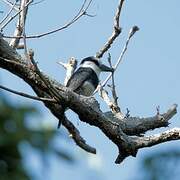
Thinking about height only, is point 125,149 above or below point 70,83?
below

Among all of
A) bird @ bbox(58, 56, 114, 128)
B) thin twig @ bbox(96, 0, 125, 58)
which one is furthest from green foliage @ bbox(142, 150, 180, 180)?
bird @ bbox(58, 56, 114, 128)

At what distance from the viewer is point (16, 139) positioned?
792mm

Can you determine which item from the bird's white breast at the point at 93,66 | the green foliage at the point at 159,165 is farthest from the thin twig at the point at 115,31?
the green foliage at the point at 159,165

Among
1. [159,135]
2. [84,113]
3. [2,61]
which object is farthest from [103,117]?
[2,61]

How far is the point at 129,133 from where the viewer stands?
11.8ft

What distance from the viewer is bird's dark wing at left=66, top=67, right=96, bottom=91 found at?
537 cm

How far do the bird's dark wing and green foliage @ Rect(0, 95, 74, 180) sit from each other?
4323mm

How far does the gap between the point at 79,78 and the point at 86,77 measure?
27 centimetres

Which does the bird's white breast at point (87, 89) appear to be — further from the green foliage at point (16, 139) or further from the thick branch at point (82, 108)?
the green foliage at point (16, 139)

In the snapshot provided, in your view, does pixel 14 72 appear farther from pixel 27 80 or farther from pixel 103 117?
pixel 103 117

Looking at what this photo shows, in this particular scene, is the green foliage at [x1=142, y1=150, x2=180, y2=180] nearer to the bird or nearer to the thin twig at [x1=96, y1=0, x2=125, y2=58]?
the thin twig at [x1=96, y1=0, x2=125, y2=58]

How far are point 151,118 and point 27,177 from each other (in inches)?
115

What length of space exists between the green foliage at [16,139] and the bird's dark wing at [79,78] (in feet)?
14.2

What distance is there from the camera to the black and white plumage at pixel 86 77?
5473mm
